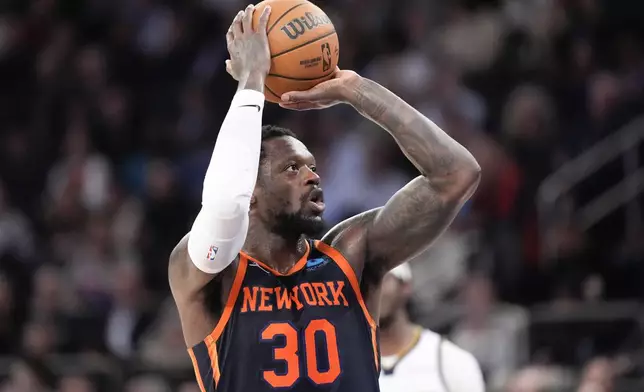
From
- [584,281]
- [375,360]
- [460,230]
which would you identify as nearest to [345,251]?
[375,360]

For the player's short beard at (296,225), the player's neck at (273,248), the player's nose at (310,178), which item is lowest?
the player's neck at (273,248)

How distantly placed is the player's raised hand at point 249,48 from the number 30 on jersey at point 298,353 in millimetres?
1049

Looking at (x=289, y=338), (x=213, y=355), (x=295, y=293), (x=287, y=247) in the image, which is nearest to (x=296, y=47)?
(x=287, y=247)

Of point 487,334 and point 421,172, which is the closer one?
point 421,172

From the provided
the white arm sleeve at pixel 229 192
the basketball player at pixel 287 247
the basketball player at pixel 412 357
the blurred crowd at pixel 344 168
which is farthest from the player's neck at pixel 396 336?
the white arm sleeve at pixel 229 192

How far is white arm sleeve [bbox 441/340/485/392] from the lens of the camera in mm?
7426

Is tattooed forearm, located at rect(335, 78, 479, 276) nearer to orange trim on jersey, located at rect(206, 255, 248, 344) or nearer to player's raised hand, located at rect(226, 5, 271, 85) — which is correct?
player's raised hand, located at rect(226, 5, 271, 85)

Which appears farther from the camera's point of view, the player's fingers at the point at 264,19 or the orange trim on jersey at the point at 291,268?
the orange trim on jersey at the point at 291,268

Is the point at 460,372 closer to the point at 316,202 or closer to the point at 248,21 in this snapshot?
the point at 316,202

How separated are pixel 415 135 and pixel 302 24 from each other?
2.22 feet

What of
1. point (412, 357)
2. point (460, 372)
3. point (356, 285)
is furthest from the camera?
point (412, 357)

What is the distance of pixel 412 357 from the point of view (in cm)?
759

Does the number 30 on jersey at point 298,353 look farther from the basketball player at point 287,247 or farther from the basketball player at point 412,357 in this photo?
the basketball player at point 412,357

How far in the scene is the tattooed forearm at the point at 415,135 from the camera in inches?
204
